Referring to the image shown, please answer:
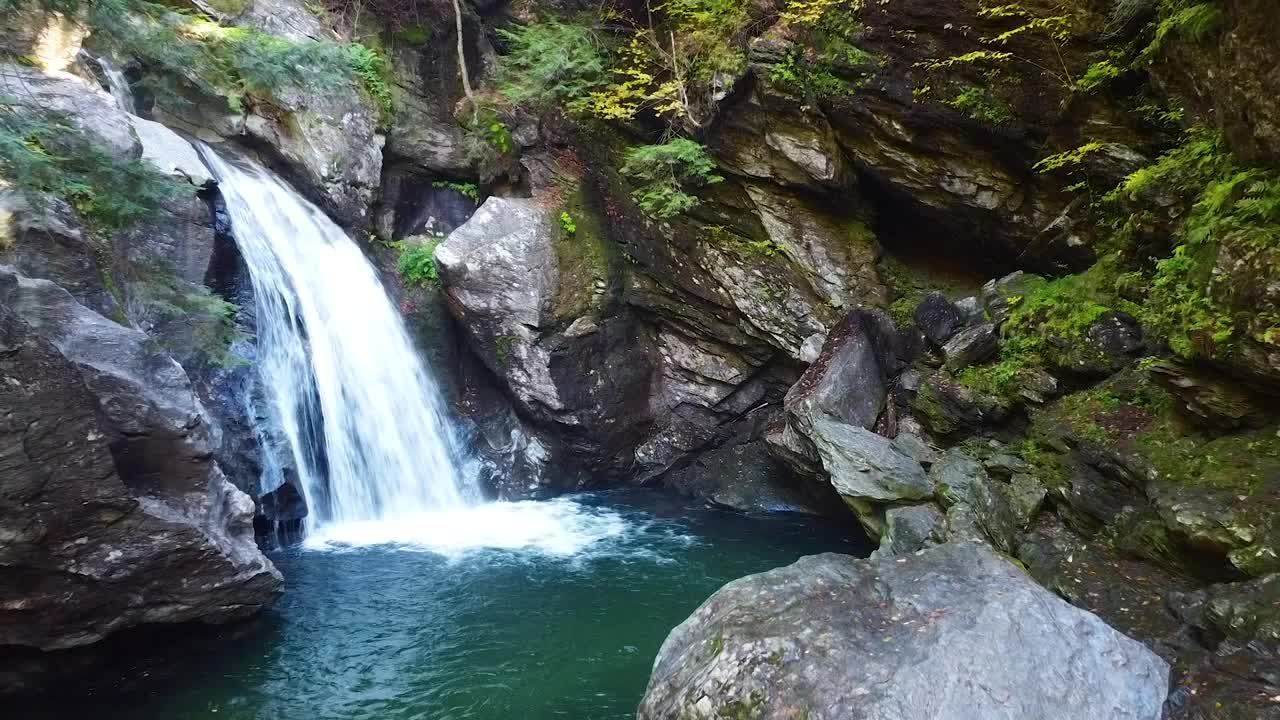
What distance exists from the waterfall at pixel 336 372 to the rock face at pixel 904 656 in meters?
7.31

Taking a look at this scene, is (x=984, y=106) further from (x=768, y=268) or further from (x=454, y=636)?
(x=454, y=636)

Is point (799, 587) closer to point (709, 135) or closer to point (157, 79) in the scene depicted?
point (709, 135)

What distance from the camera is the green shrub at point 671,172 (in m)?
11.3

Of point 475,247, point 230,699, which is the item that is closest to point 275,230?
point 475,247

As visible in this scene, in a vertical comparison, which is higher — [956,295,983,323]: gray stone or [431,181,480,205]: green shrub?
[431,181,480,205]: green shrub

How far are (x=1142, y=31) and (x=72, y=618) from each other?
42.3ft

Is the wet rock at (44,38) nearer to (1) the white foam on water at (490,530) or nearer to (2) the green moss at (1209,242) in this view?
(1) the white foam on water at (490,530)

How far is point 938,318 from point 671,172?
4866 millimetres

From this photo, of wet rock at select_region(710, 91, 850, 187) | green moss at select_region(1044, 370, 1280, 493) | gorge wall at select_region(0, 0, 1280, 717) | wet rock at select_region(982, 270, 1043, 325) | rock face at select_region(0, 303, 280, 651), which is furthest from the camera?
wet rock at select_region(710, 91, 850, 187)

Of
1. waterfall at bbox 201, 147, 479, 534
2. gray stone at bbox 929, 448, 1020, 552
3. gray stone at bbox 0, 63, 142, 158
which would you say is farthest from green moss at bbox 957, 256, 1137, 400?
gray stone at bbox 0, 63, 142, 158

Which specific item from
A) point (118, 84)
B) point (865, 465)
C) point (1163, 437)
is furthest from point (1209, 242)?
point (118, 84)

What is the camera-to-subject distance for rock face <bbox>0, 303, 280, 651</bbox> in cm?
544

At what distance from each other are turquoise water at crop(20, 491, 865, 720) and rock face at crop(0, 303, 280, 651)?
62 cm

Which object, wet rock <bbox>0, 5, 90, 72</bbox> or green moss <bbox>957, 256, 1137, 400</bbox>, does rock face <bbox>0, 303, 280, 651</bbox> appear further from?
green moss <bbox>957, 256, 1137, 400</bbox>
